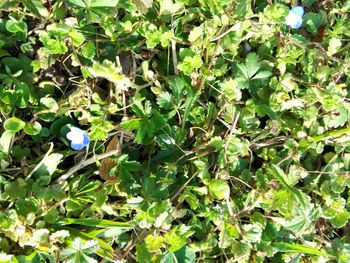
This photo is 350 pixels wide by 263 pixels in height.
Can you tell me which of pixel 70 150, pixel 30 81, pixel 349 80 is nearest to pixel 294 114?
pixel 349 80

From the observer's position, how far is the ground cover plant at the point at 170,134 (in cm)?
208

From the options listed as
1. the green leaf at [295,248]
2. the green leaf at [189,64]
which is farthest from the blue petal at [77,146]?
the green leaf at [295,248]

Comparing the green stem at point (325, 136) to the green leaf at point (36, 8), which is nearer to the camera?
the green leaf at point (36, 8)

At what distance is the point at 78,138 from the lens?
6.98 ft

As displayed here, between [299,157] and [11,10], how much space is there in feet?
4.48

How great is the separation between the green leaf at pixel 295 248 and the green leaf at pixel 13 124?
1.15 meters

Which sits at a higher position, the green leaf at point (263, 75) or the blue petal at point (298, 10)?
the blue petal at point (298, 10)

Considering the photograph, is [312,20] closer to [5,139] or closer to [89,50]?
[89,50]

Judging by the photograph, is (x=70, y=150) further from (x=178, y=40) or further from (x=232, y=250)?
(x=232, y=250)

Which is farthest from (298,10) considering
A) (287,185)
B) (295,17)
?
(287,185)

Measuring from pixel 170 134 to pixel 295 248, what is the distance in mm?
712

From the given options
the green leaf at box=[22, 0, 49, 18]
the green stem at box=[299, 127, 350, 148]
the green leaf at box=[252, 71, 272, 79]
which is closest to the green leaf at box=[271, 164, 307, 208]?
the green stem at box=[299, 127, 350, 148]

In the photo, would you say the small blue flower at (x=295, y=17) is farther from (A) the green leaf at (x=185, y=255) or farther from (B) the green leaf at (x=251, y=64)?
(A) the green leaf at (x=185, y=255)

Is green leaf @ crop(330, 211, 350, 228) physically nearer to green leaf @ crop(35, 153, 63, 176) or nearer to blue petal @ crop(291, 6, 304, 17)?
blue petal @ crop(291, 6, 304, 17)
